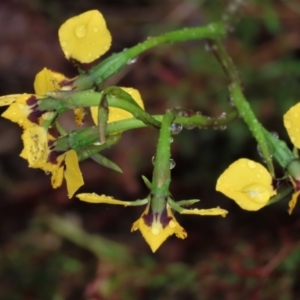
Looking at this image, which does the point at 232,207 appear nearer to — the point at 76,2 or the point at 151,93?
the point at 151,93

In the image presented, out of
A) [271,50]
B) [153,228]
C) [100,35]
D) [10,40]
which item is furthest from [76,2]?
[153,228]

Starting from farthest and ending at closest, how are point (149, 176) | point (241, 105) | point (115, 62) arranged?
point (149, 176) < point (241, 105) < point (115, 62)

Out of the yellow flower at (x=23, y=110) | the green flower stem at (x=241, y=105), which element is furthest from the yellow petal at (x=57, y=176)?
the green flower stem at (x=241, y=105)

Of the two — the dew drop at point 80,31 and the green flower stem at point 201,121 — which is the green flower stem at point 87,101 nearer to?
the green flower stem at point 201,121

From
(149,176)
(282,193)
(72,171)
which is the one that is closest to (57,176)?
(72,171)

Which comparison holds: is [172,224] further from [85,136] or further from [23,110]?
[23,110]
